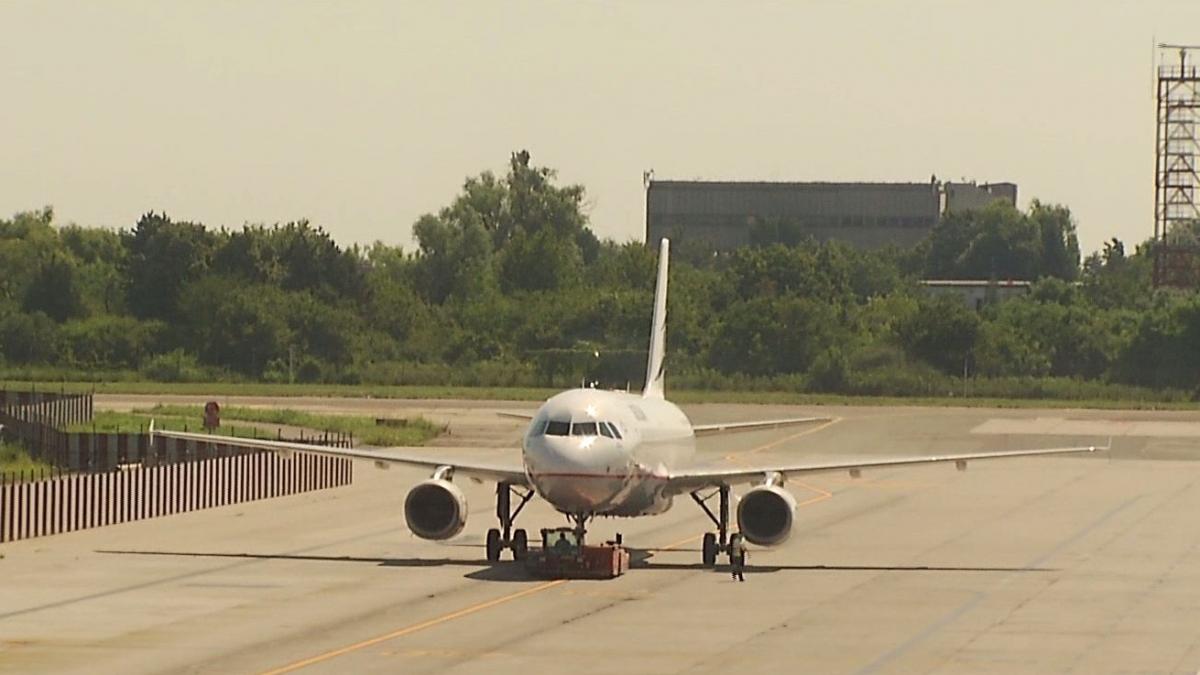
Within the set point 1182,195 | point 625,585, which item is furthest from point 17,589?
point 1182,195

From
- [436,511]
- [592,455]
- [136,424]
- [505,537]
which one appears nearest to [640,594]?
[592,455]

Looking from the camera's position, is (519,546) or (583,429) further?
(519,546)

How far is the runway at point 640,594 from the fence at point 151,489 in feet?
3.18

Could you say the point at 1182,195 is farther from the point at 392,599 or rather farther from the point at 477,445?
the point at 392,599

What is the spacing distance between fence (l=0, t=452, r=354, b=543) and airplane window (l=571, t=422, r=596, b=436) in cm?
1347

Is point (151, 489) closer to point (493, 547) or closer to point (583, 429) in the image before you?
point (493, 547)

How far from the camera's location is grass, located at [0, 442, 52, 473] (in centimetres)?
6906

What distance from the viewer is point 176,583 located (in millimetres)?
41500

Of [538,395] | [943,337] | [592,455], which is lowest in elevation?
[538,395]

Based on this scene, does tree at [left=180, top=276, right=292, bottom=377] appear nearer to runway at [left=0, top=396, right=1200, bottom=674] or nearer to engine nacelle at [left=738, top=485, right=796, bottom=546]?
runway at [left=0, top=396, right=1200, bottom=674]

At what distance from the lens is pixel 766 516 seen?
147 ft

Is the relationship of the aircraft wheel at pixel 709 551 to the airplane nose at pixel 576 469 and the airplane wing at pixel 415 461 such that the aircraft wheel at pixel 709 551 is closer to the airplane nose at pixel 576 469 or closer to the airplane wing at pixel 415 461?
the airplane nose at pixel 576 469

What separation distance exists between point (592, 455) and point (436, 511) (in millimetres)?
3871

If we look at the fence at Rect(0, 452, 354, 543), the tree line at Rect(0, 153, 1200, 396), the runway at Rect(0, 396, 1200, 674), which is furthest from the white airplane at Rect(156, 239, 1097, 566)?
the tree line at Rect(0, 153, 1200, 396)
